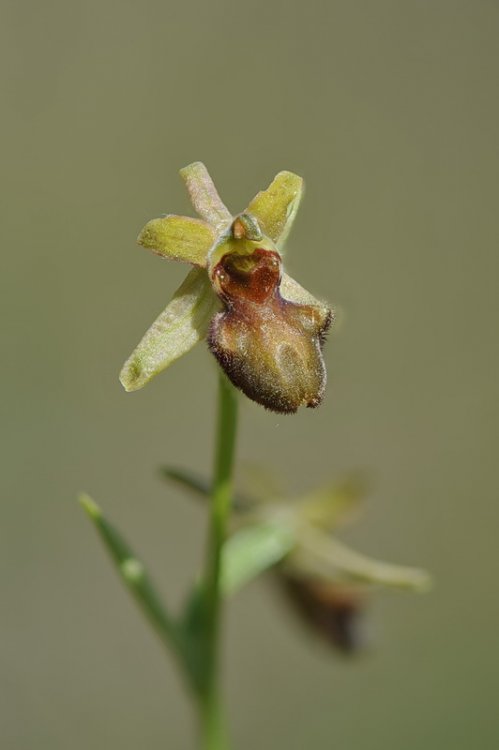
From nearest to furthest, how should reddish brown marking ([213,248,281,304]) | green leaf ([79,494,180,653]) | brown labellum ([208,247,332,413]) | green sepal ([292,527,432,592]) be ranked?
brown labellum ([208,247,332,413]) → reddish brown marking ([213,248,281,304]) → green leaf ([79,494,180,653]) → green sepal ([292,527,432,592])

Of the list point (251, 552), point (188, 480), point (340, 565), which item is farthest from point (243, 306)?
point (340, 565)

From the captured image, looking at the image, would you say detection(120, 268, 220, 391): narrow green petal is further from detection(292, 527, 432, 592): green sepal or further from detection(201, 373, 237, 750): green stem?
detection(292, 527, 432, 592): green sepal

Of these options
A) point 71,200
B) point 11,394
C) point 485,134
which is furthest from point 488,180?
point 11,394

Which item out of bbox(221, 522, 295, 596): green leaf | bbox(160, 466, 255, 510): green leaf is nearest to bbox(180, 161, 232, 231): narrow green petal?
bbox(160, 466, 255, 510): green leaf

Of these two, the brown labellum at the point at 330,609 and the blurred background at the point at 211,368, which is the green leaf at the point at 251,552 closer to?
the brown labellum at the point at 330,609

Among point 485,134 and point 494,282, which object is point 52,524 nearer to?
point 494,282

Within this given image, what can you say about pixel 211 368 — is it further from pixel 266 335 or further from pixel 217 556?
pixel 266 335

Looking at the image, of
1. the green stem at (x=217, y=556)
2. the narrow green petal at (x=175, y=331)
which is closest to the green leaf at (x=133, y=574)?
the green stem at (x=217, y=556)
